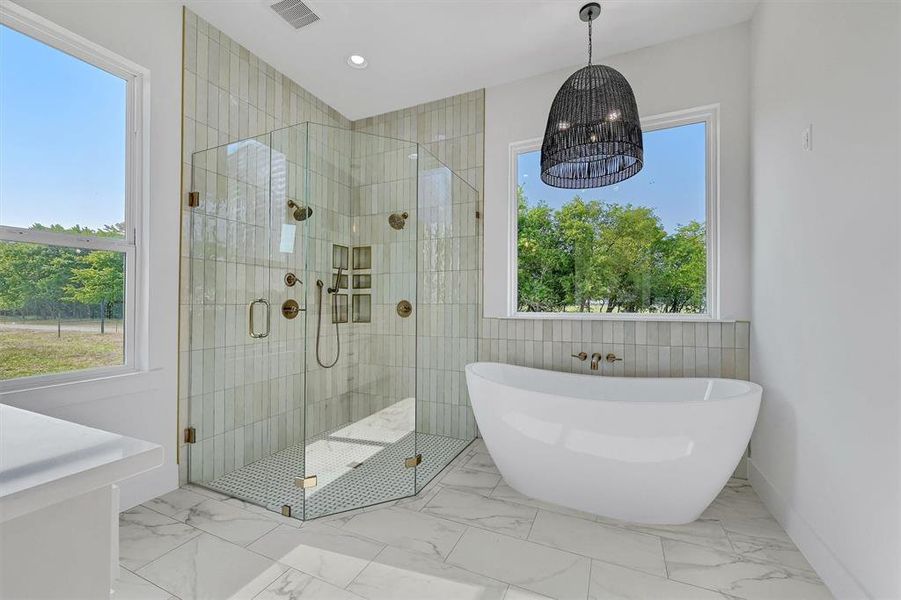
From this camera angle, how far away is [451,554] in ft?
5.66

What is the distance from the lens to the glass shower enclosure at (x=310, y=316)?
7.16ft

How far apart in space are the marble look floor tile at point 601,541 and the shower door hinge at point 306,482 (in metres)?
1.12

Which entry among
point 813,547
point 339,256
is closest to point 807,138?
point 813,547

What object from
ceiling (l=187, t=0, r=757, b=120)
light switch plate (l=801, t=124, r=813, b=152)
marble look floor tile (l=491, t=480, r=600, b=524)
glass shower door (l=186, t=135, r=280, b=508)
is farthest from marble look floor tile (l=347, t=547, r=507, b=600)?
ceiling (l=187, t=0, r=757, b=120)

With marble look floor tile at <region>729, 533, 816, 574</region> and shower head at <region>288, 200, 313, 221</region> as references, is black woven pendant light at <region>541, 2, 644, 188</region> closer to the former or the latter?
shower head at <region>288, 200, 313, 221</region>

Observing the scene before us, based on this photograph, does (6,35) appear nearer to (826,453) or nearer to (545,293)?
(545,293)

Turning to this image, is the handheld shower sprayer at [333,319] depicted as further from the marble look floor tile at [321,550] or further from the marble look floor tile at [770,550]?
the marble look floor tile at [770,550]

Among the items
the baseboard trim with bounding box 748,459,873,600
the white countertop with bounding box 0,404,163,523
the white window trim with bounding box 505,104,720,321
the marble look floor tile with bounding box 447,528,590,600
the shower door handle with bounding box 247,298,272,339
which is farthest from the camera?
Result: the white window trim with bounding box 505,104,720,321

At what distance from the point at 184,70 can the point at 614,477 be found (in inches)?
126

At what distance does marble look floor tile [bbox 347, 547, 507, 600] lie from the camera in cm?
148

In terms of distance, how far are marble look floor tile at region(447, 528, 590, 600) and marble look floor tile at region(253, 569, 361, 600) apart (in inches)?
18.2

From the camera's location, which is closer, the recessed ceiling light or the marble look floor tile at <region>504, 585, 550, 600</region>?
the marble look floor tile at <region>504, 585, 550, 600</region>

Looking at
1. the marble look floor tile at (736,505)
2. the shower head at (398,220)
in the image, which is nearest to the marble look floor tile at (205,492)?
the shower head at (398,220)

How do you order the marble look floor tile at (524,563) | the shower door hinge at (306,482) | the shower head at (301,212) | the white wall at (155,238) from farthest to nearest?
the shower head at (301,212), the shower door hinge at (306,482), the white wall at (155,238), the marble look floor tile at (524,563)
